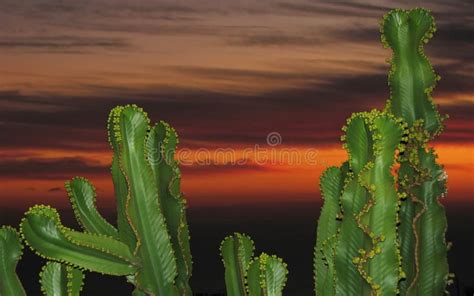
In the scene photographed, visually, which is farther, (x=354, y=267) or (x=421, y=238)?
(x=421, y=238)

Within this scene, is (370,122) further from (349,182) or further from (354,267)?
(354,267)

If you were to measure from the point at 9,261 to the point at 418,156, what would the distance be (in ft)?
10.3

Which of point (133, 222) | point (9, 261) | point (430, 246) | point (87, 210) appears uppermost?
point (430, 246)

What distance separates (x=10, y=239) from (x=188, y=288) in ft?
4.00

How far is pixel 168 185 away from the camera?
5.79 meters

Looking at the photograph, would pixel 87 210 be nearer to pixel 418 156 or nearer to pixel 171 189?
pixel 171 189

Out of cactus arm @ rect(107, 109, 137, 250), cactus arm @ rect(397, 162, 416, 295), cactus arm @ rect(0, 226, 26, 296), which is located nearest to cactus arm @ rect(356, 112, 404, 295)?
cactus arm @ rect(107, 109, 137, 250)

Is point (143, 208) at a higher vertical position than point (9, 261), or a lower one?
higher

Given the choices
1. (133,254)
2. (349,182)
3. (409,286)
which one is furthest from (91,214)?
(409,286)

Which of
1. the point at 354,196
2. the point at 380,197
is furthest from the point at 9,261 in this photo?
the point at 380,197

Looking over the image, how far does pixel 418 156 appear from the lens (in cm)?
698

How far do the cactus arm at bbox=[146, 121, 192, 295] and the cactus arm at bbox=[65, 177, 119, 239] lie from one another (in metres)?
0.38

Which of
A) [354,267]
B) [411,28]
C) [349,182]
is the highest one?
[411,28]

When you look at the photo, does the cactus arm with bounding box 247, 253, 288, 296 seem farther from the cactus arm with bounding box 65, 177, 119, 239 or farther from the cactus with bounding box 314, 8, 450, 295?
the cactus arm with bounding box 65, 177, 119, 239
